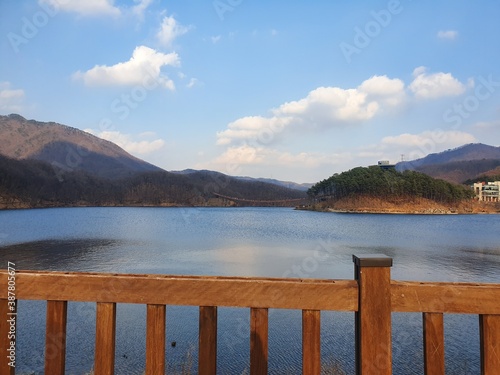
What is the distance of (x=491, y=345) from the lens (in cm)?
221

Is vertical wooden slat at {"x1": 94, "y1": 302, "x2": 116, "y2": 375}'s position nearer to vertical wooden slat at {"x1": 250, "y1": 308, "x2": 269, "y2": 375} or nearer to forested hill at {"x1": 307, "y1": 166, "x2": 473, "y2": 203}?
vertical wooden slat at {"x1": 250, "y1": 308, "x2": 269, "y2": 375}

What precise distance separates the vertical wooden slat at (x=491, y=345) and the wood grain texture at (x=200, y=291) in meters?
0.83

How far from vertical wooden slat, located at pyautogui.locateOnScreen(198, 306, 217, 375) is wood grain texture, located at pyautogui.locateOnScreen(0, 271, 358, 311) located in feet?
0.22

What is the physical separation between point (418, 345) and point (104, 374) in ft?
35.5

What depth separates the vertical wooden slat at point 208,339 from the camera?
229 centimetres

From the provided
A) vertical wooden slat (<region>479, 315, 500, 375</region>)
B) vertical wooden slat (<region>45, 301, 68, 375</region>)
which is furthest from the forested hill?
vertical wooden slat (<region>45, 301, 68, 375</region>)

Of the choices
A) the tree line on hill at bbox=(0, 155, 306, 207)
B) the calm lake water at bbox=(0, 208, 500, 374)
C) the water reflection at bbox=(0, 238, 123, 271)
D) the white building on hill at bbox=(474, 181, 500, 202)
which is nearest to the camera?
the calm lake water at bbox=(0, 208, 500, 374)

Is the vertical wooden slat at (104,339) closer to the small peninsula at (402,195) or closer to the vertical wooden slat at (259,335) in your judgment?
the vertical wooden slat at (259,335)

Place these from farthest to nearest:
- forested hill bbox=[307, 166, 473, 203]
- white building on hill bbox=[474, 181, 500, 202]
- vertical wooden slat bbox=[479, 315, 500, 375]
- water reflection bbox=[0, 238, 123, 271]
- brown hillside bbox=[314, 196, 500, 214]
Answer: white building on hill bbox=[474, 181, 500, 202] → forested hill bbox=[307, 166, 473, 203] → brown hillside bbox=[314, 196, 500, 214] → water reflection bbox=[0, 238, 123, 271] → vertical wooden slat bbox=[479, 315, 500, 375]

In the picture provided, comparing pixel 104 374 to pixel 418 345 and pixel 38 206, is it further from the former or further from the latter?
pixel 38 206

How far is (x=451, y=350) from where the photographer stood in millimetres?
10445

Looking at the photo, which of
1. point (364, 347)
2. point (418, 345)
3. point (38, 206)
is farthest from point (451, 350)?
point (38, 206)

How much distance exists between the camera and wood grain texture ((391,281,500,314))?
7.23ft

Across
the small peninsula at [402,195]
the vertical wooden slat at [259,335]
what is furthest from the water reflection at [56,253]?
the small peninsula at [402,195]
